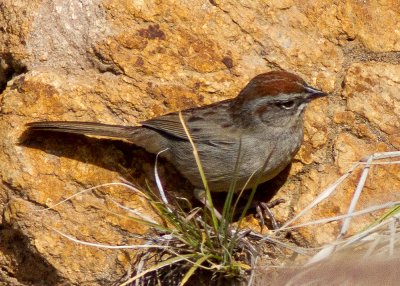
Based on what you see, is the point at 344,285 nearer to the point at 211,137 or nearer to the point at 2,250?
the point at 211,137

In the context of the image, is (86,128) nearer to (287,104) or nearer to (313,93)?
(287,104)

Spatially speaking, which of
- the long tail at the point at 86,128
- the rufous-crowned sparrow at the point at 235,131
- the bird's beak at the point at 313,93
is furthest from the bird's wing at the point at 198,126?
the bird's beak at the point at 313,93

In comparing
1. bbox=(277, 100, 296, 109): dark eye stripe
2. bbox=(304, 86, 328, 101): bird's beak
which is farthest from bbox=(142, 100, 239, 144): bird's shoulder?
bbox=(304, 86, 328, 101): bird's beak

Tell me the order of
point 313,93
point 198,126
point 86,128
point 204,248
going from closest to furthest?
point 204,248, point 313,93, point 86,128, point 198,126

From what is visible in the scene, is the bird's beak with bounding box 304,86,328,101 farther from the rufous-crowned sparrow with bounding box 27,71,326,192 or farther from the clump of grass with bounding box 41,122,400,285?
the clump of grass with bounding box 41,122,400,285

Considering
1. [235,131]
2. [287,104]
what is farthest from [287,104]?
[235,131]

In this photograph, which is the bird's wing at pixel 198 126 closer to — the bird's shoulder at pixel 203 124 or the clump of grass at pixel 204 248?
the bird's shoulder at pixel 203 124
